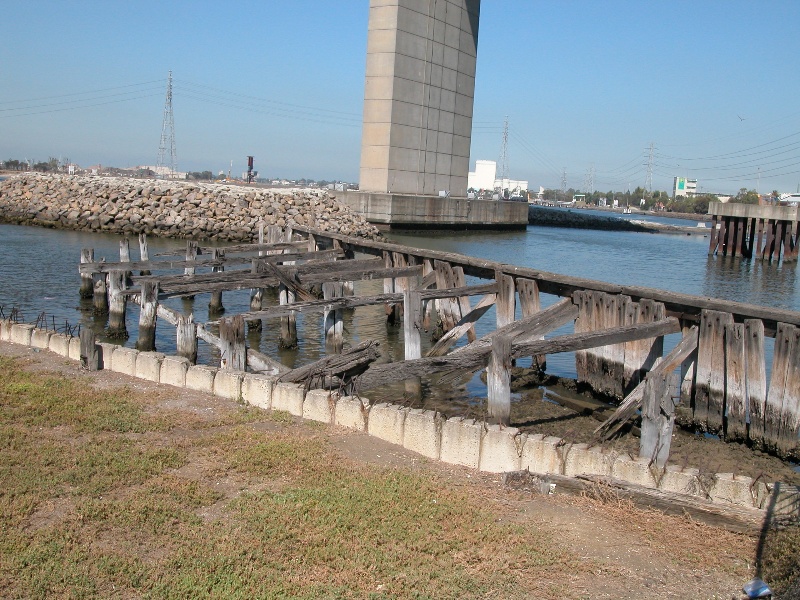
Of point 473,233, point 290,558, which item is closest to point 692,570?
point 290,558

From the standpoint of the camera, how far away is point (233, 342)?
37.2 feet

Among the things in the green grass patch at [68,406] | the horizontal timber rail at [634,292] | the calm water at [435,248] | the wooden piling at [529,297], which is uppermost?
the horizontal timber rail at [634,292]

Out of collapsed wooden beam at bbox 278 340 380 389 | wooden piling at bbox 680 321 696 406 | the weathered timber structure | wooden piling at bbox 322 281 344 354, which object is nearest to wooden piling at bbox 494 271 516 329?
wooden piling at bbox 322 281 344 354

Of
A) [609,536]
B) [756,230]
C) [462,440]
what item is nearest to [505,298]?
[462,440]

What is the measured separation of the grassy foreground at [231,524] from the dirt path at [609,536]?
13 centimetres

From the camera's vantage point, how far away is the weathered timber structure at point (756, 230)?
157 feet

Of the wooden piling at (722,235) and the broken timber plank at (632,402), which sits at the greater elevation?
the wooden piling at (722,235)

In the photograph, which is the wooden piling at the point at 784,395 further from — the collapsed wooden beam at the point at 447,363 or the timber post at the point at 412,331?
the timber post at the point at 412,331

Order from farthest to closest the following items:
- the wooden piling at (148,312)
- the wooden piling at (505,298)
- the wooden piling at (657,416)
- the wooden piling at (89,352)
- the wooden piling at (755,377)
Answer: the wooden piling at (505,298) < the wooden piling at (148,312) < the wooden piling at (755,377) < the wooden piling at (89,352) < the wooden piling at (657,416)

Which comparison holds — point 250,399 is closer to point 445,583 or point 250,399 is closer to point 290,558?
point 290,558

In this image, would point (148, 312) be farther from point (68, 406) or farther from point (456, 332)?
point (68, 406)

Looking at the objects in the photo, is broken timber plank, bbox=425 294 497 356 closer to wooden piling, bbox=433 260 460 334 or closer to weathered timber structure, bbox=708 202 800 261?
wooden piling, bbox=433 260 460 334

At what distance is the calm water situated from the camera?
1772cm

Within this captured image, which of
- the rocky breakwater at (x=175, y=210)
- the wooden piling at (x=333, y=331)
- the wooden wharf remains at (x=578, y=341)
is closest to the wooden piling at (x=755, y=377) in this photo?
the wooden wharf remains at (x=578, y=341)
